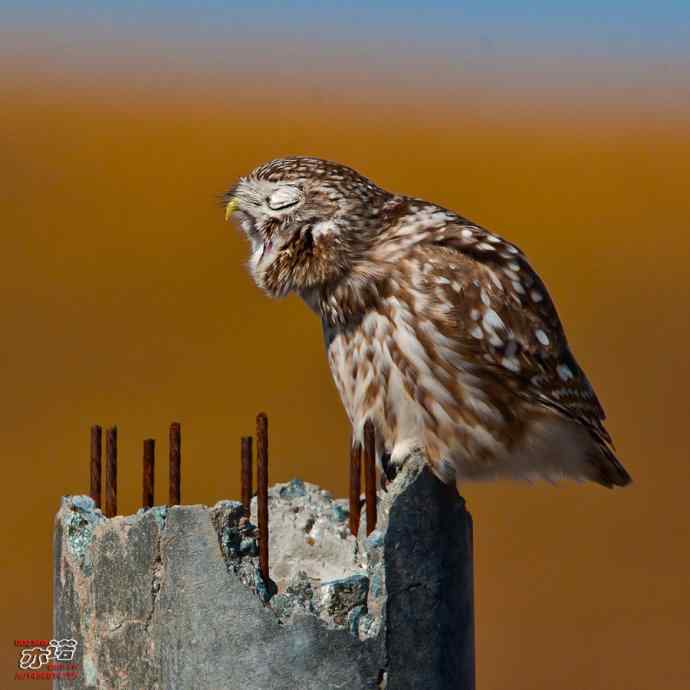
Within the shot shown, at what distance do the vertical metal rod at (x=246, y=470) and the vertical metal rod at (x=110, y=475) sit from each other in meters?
0.41

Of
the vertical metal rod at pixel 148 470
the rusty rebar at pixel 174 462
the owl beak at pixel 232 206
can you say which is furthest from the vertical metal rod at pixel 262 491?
the owl beak at pixel 232 206

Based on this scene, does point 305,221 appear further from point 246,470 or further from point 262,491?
point 262,491

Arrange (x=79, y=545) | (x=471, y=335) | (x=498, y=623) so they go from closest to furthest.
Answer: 1. (x=79, y=545)
2. (x=471, y=335)
3. (x=498, y=623)

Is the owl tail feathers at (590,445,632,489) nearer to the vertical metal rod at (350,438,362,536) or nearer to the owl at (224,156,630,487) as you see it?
the owl at (224,156,630,487)

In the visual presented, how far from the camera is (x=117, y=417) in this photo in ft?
54.2

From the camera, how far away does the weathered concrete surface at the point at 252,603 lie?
4152 millimetres

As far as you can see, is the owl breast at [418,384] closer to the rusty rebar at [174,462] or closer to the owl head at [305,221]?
the owl head at [305,221]

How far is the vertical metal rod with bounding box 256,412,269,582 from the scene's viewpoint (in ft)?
13.9

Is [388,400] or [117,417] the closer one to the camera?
[388,400]

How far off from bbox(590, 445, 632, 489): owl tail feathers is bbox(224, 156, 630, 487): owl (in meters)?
0.21

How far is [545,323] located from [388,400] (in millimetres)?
751

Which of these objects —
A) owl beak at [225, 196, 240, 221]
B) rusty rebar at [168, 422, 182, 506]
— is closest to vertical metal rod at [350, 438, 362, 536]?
rusty rebar at [168, 422, 182, 506]

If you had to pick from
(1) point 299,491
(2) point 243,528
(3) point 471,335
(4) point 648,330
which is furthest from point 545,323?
(4) point 648,330

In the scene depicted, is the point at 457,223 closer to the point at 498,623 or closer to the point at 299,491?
the point at 299,491
